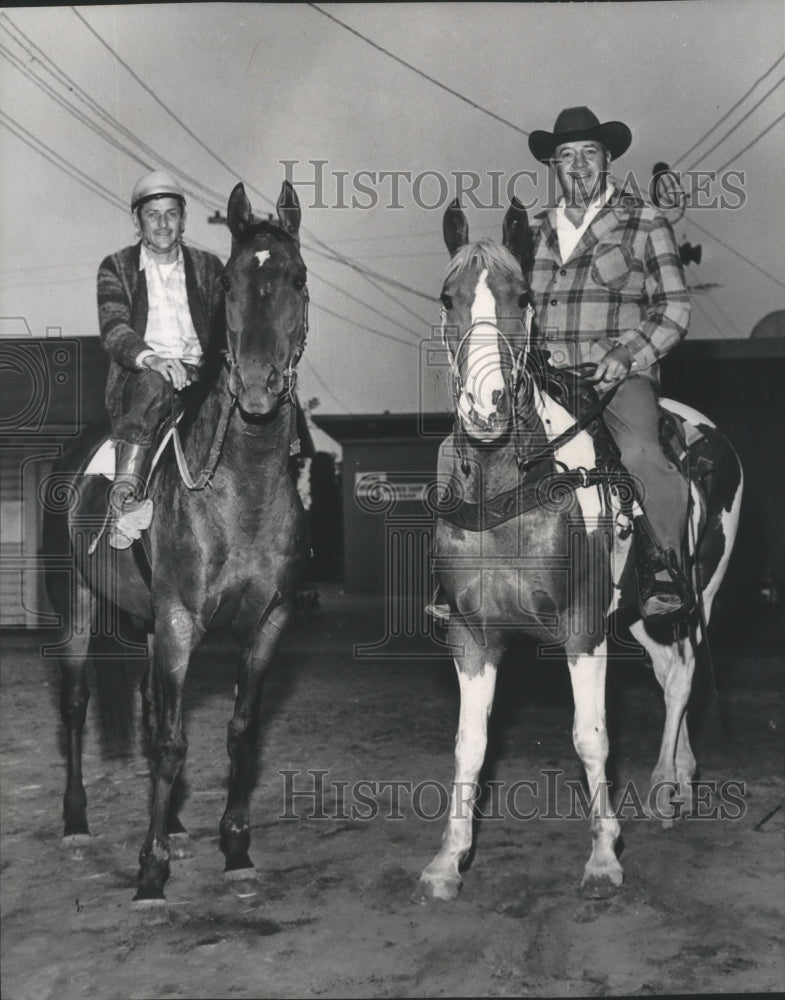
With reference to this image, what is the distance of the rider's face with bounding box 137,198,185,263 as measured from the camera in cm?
460

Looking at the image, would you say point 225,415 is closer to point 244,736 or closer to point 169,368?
point 169,368

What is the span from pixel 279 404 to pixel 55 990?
2301 millimetres

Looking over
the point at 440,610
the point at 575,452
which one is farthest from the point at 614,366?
the point at 440,610

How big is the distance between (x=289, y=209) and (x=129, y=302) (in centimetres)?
111

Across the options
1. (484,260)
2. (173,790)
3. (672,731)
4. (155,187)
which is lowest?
(173,790)

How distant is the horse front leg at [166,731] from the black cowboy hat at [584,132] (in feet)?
9.30

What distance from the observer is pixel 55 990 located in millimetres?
3357

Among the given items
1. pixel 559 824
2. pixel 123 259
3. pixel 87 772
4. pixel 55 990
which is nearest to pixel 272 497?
pixel 123 259

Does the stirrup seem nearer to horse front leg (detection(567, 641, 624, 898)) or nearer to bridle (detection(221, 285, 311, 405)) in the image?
horse front leg (detection(567, 641, 624, 898))

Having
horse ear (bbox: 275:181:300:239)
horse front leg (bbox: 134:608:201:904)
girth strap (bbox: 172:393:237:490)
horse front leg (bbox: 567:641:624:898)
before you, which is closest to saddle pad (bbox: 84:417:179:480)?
girth strap (bbox: 172:393:237:490)

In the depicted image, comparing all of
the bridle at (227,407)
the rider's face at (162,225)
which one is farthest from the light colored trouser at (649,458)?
the rider's face at (162,225)

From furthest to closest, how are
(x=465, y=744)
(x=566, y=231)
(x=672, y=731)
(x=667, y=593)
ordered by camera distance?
(x=672, y=731)
(x=566, y=231)
(x=667, y=593)
(x=465, y=744)

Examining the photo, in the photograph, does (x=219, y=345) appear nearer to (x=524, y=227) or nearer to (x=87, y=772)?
(x=524, y=227)

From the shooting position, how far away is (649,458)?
4.53 meters
